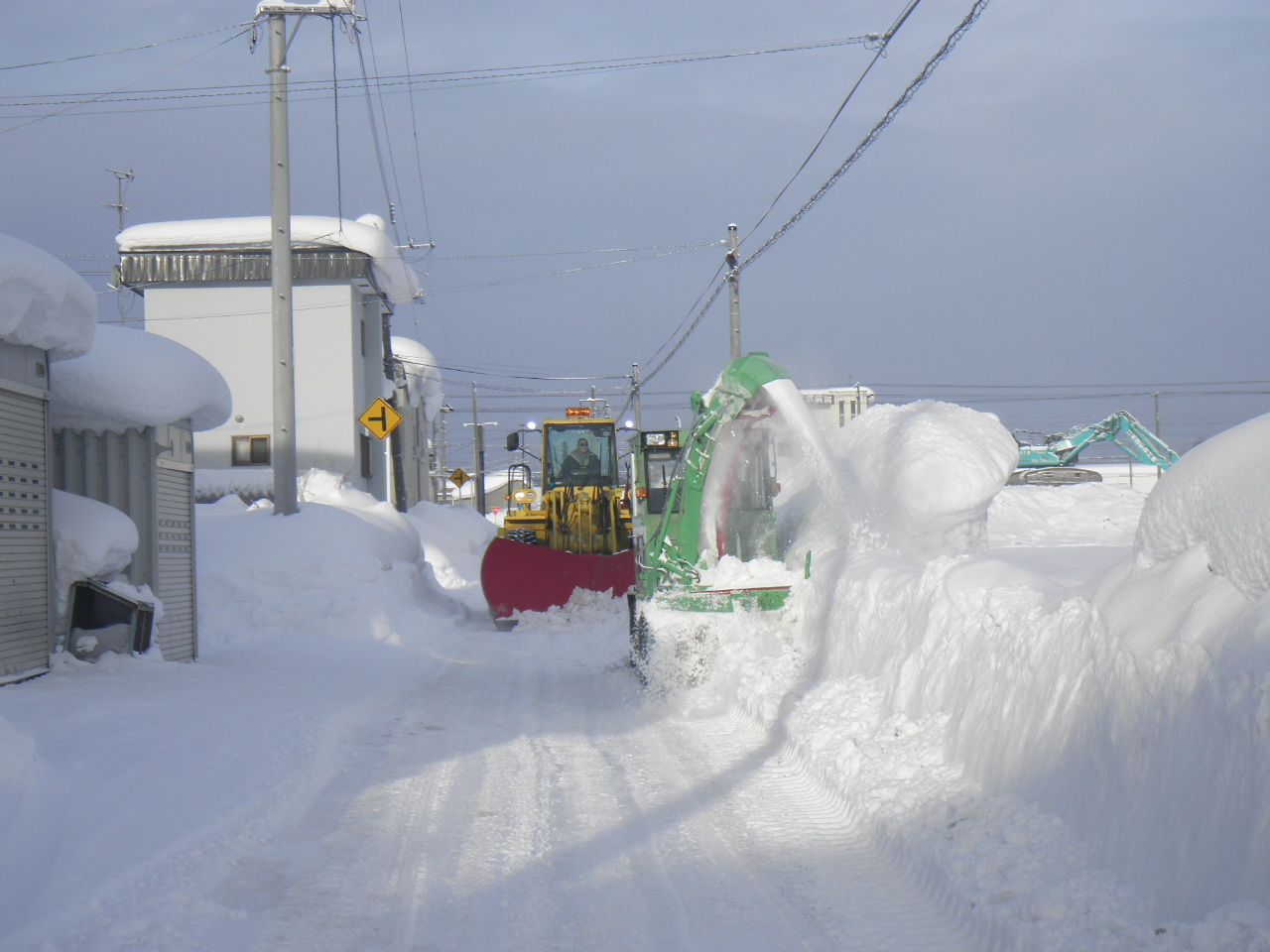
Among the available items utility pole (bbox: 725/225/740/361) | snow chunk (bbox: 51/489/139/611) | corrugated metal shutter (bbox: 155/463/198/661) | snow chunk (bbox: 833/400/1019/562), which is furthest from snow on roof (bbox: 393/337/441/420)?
snow chunk (bbox: 51/489/139/611)

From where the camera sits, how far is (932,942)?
3918 mm

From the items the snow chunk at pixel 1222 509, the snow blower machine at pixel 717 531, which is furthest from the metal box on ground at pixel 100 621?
the snow chunk at pixel 1222 509

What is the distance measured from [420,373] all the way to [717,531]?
32638 millimetres

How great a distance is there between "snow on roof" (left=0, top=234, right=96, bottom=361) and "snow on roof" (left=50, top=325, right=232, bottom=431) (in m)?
0.57

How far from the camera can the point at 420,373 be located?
4166 cm

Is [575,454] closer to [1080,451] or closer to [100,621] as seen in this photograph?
[100,621]

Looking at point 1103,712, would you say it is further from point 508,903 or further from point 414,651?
point 414,651

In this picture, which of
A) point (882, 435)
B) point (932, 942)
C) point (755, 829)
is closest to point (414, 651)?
point (882, 435)

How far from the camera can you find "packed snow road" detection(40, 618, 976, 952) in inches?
160

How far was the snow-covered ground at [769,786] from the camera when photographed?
353 cm

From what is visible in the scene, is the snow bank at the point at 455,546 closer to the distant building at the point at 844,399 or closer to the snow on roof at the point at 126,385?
the snow on roof at the point at 126,385

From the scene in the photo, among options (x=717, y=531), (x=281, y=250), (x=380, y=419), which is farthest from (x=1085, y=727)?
(x=380, y=419)

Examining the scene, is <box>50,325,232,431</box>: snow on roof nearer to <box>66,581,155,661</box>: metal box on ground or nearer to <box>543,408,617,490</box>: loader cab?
<box>66,581,155,661</box>: metal box on ground

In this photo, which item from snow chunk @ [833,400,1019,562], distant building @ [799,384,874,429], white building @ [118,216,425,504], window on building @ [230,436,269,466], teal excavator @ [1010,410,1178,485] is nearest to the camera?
snow chunk @ [833,400,1019,562]
